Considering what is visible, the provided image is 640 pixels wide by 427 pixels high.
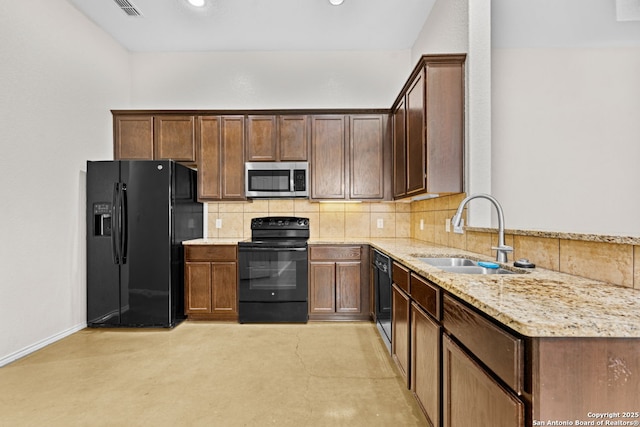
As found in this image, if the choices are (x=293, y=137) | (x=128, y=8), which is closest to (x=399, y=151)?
(x=293, y=137)

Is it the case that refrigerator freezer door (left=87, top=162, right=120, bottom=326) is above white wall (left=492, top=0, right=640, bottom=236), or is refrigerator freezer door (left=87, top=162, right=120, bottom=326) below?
below

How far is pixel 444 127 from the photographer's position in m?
2.46

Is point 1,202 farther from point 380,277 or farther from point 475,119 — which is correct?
point 475,119

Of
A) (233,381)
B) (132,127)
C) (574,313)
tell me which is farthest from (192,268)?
(574,313)

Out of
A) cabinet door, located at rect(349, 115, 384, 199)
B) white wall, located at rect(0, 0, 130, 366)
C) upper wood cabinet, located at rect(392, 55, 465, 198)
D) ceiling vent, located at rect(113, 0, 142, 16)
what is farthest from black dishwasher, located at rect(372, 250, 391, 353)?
ceiling vent, located at rect(113, 0, 142, 16)

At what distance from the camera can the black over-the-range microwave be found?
3641mm

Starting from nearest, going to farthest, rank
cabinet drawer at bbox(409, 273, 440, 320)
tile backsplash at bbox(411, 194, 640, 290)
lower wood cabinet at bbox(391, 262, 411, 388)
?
tile backsplash at bbox(411, 194, 640, 290)
cabinet drawer at bbox(409, 273, 440, 320)
lower wood cabinet at bbox(391, 262, 411, 388)

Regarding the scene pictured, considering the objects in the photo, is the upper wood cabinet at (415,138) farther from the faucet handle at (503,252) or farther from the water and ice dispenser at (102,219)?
the water and ice dispenser at (102,219)

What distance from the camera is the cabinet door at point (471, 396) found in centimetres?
90

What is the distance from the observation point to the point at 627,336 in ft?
2.53

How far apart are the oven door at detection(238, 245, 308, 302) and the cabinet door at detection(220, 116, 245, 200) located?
85cm

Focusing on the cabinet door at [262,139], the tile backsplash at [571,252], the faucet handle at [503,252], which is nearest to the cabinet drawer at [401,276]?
the faucet handle at [503,252]

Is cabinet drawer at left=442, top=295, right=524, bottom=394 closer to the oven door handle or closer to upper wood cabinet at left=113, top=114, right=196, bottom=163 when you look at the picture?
the oven door handle

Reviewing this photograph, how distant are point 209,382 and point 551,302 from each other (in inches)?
85.1
